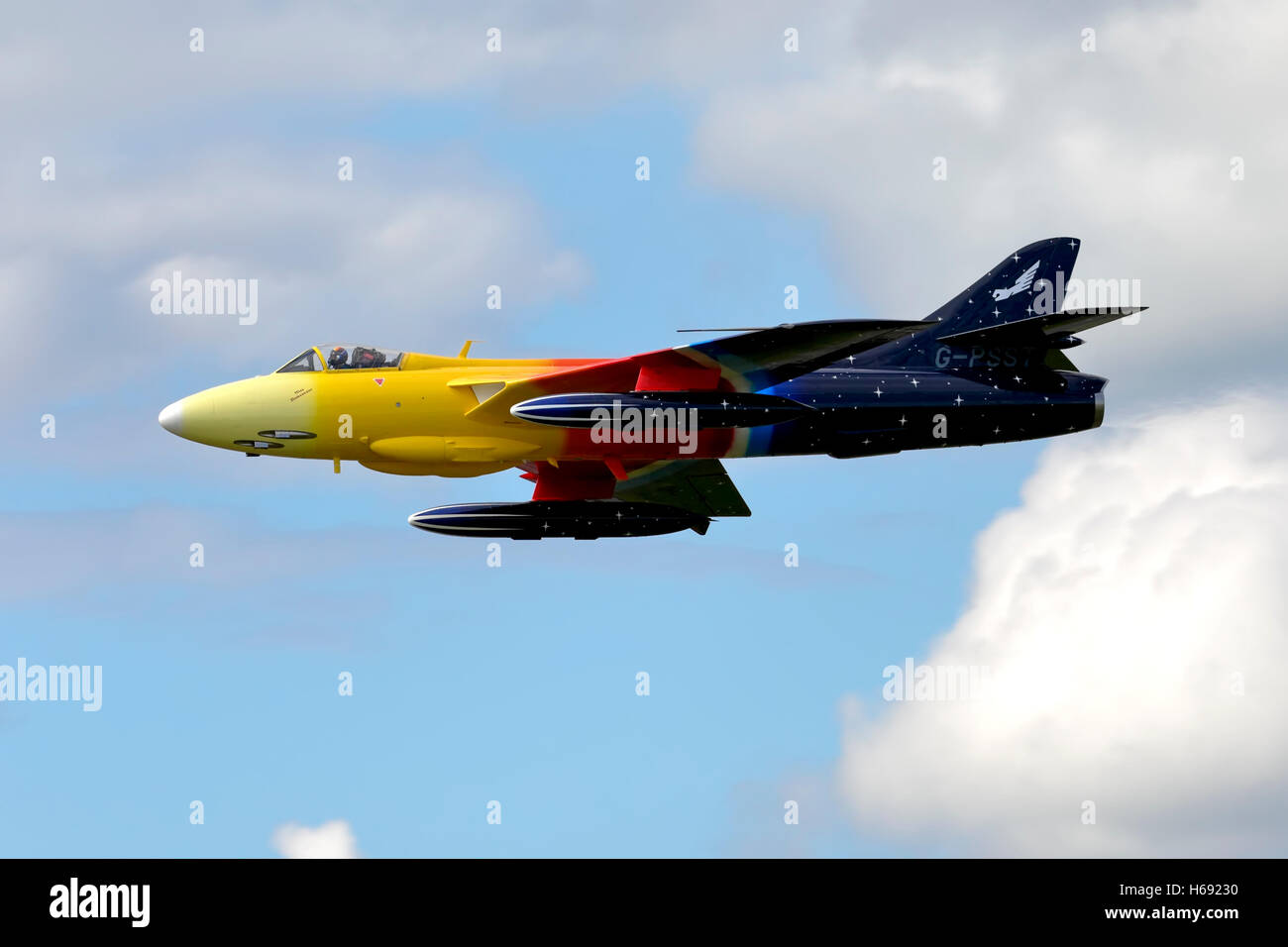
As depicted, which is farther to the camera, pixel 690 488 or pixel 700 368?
pixel 690 488

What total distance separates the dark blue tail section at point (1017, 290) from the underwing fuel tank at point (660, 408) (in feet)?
17.9

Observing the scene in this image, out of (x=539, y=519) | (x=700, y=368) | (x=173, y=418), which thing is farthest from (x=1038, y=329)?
(x=173, y=418)

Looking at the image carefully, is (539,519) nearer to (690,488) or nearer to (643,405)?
(690,488)

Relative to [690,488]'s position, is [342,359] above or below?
above

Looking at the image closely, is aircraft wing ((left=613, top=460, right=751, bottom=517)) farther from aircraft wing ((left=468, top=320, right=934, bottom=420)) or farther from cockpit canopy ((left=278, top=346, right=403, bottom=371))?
cockpit canopy ((left=278, top=346, right=403, bottom=371))

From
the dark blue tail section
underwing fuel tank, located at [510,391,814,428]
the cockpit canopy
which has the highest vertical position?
the dark blue tail section

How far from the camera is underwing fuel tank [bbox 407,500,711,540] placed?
41.3 m

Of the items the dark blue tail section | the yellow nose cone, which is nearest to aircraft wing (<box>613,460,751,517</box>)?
the dark blue tail section

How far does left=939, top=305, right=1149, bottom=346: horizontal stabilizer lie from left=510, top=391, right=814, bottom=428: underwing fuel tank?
179 inches

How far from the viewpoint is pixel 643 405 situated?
→ 38188 mm

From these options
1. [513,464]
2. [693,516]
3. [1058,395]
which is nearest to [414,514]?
[513,464]

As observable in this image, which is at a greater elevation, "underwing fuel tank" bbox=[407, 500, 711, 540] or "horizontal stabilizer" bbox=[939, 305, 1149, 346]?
"horizontal stabilizer" bbox=[939, 305, 1149, 346]

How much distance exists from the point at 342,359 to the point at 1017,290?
623 inches
